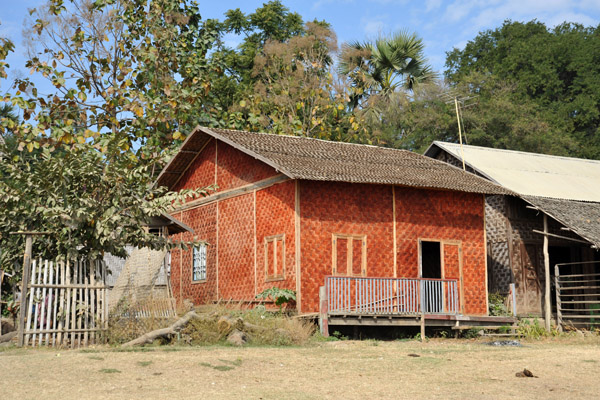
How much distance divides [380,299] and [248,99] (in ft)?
58.4

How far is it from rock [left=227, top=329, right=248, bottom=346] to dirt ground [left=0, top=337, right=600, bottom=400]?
2.08 ft

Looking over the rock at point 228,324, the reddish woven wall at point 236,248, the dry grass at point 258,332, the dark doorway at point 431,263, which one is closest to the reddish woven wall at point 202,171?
the reddish woven wall at point 236,248

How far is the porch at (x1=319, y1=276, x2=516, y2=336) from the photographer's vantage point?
17484mm

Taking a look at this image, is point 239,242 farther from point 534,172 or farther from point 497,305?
point 534,172

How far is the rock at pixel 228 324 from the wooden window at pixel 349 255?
4.03 metres

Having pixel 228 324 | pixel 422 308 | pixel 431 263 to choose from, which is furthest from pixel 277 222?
pixel 431 263

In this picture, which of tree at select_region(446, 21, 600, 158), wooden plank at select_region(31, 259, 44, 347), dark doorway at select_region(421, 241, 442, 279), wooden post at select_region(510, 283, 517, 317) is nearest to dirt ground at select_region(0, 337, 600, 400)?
wooden plank at select_region(31, 259, 44, 347)

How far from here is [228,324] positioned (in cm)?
1505

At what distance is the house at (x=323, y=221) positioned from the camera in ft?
61.1

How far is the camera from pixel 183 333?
48.1 feet

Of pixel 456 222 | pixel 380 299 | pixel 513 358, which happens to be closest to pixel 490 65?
pixel 456 222

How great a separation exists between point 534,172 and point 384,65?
40.8 ft

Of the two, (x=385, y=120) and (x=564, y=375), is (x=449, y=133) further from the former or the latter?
(x=564, y=375)

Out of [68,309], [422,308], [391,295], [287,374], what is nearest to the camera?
[287,374]
